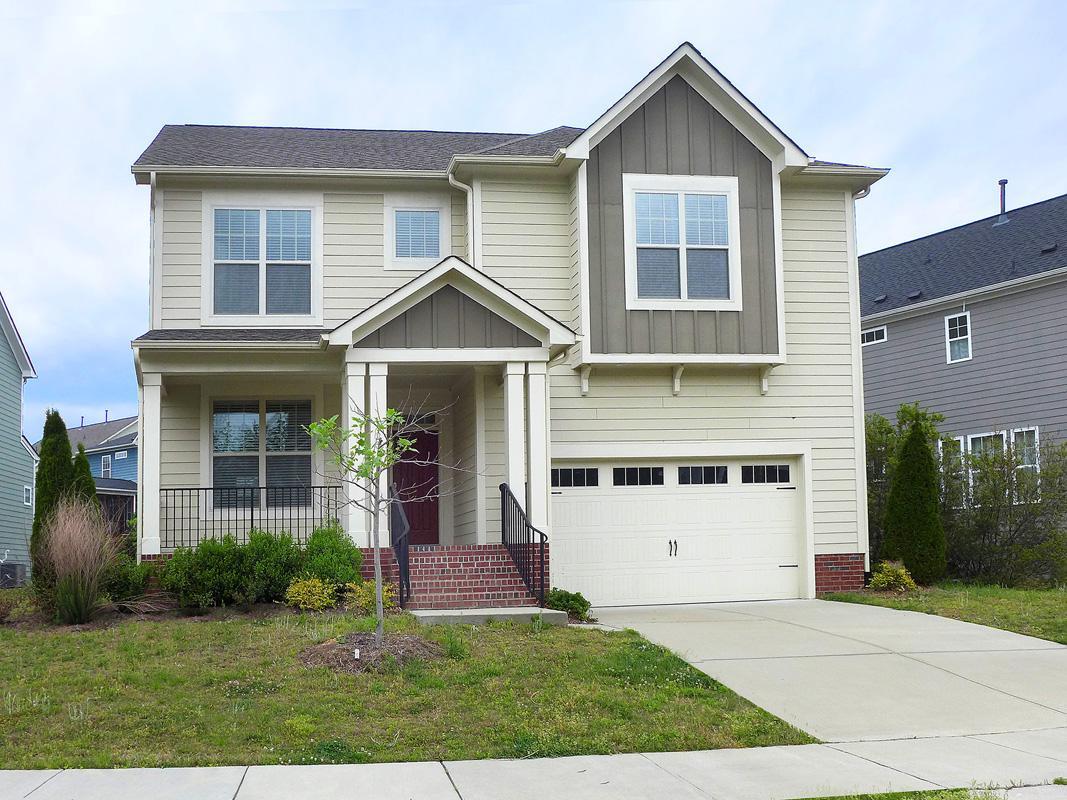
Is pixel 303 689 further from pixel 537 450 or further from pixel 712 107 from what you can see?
pixel 712 107

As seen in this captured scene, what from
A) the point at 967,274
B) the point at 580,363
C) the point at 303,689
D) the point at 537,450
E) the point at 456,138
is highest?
the point at 456,138

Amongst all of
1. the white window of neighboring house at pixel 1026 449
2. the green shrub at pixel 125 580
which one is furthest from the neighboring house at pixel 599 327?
the white window of neighboring house at pixel 1026 449

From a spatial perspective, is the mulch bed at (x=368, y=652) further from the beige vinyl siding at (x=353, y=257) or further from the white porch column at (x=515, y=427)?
the beige vinyl siding at (x=353, y=257)

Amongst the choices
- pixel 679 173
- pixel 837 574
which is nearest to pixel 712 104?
pixel 679 173

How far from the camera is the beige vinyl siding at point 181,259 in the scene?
1609 centimetres

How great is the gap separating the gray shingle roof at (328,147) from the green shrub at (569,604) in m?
6.74

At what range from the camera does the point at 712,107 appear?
16.7 metres

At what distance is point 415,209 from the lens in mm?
16875

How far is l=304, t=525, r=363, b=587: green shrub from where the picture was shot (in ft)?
43.7

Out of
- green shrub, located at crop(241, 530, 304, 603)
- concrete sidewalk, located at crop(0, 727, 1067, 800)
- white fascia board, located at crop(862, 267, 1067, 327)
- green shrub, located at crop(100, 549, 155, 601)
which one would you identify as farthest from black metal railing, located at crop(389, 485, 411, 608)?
white fascia board, located at crop(862, 267, 1067, 327)

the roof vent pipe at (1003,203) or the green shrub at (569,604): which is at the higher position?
the roof vent pipe at (1003,203)

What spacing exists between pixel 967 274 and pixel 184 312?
1602cm

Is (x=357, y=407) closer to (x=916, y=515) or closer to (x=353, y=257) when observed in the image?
(x=353, y=257)

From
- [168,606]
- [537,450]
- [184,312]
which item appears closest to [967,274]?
[537,450]
